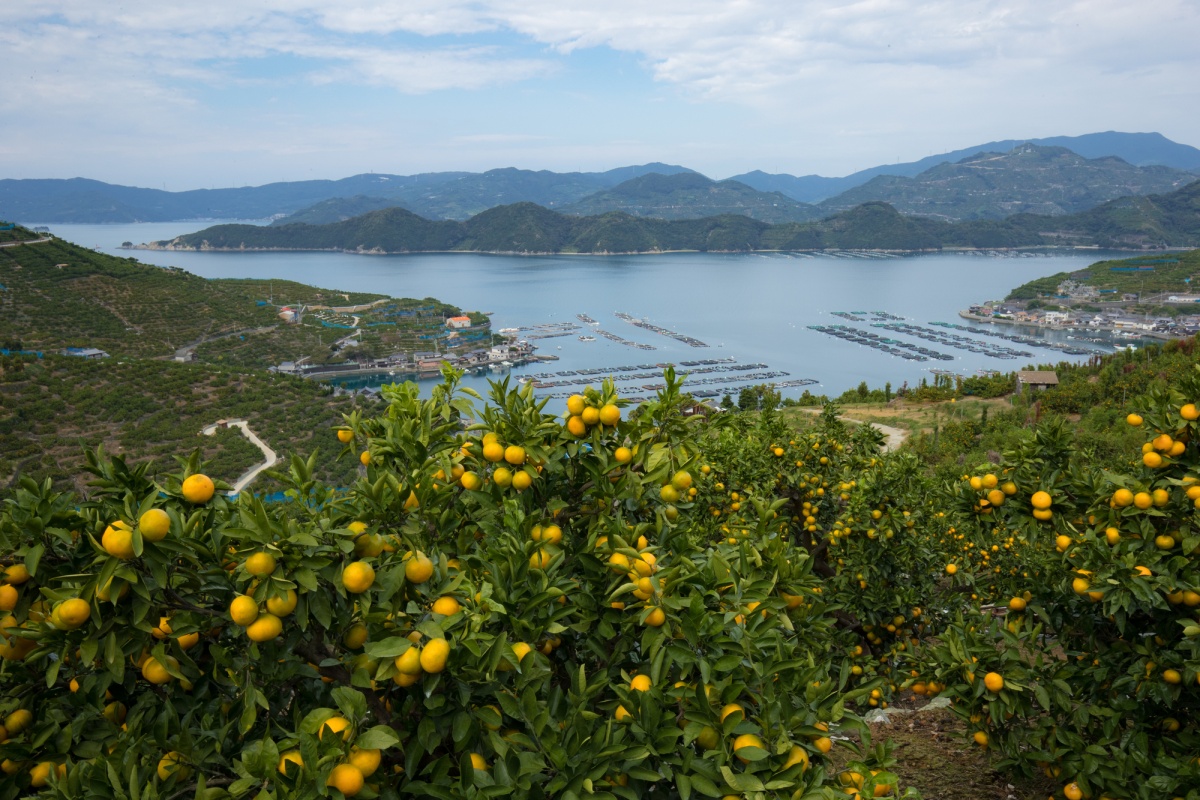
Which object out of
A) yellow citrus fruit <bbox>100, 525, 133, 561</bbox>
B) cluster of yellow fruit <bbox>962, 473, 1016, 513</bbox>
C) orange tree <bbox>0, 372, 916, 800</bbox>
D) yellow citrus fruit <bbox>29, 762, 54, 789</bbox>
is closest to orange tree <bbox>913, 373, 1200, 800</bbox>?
cluster of yellow fruit <bbox>962, 473, 1016, 513</bbox>

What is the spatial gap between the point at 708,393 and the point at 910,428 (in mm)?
19917

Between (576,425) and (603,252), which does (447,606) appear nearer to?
(576,425)

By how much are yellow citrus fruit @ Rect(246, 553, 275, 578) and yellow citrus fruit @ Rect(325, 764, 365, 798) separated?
0.46 m

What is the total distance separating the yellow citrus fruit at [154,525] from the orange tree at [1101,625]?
311cm

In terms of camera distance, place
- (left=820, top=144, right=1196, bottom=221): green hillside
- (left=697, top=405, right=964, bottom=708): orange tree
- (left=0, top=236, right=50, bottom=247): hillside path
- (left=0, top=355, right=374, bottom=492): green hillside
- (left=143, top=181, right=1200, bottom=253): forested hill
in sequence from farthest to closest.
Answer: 1. (left=820, top=144, right=1196, bottom=221): green hillside
2. (left=143, top=181, right=1200, bottom=253): forested hill
3. (left=0, top=236, right=50, bottom=247): hillside path
4. (left=0, top=355, right=374, bottom=492): green hillside
5. (left=697, top=405, right=964, bottom=708): orange tree

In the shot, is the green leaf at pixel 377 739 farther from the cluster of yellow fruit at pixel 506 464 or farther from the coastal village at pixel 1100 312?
the coastal village at pixel 1100 312

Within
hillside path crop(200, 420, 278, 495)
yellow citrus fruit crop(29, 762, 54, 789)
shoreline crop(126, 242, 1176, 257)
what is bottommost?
hillside path crop(200, 420, 278, 495)

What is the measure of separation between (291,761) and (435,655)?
0.37m

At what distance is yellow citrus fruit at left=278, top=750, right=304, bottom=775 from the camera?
1440mm

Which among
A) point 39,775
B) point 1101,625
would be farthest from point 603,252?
point 39,775

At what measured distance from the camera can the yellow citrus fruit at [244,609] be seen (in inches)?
60.1

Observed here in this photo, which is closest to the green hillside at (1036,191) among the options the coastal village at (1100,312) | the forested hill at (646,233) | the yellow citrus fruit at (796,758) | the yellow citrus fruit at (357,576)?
the forested hill at (646,233)

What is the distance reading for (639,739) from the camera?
1737mm

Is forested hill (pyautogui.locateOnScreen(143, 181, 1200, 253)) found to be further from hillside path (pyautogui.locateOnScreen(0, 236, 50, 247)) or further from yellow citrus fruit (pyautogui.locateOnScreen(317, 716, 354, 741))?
yellow citrus fruit (pyautogui.locateOnScreen(317, 716, 354, 741))
